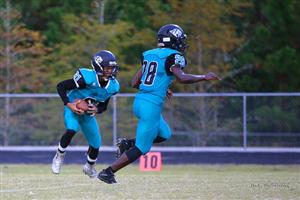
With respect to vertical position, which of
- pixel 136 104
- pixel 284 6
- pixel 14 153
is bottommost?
pixel 14 153

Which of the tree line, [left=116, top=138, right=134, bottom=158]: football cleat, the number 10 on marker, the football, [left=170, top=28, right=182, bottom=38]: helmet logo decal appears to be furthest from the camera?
the tree line

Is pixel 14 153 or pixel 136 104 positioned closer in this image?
pixel 136 104

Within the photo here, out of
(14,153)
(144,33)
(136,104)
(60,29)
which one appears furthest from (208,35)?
(136,104)

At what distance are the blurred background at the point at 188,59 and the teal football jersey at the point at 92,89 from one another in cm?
1029

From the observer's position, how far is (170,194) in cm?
1100

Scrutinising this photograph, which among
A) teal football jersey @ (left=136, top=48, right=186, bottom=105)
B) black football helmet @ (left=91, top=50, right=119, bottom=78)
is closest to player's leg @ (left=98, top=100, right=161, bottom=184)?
teal football jersey @ (left=136, top=48, right=186, bottom=105)

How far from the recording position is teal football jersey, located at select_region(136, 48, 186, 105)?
10.9 metres

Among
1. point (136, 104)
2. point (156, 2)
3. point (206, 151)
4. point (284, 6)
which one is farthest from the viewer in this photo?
point (156, 2)

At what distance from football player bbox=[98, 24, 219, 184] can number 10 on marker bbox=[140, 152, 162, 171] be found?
6.22 m

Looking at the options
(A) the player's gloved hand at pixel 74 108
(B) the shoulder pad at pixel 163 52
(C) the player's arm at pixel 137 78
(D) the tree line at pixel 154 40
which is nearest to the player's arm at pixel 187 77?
(B) the shoulder pad at pixel 163 52

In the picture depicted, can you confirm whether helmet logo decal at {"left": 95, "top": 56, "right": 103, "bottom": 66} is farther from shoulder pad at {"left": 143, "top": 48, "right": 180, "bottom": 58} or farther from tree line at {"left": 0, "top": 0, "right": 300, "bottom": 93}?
tree line at {"left": 0, "top": 0, "right": 300, "bottom": 93}

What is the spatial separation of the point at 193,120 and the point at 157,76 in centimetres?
1151

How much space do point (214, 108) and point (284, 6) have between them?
7.01m

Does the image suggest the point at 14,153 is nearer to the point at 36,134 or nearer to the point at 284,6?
the point at 36,134
